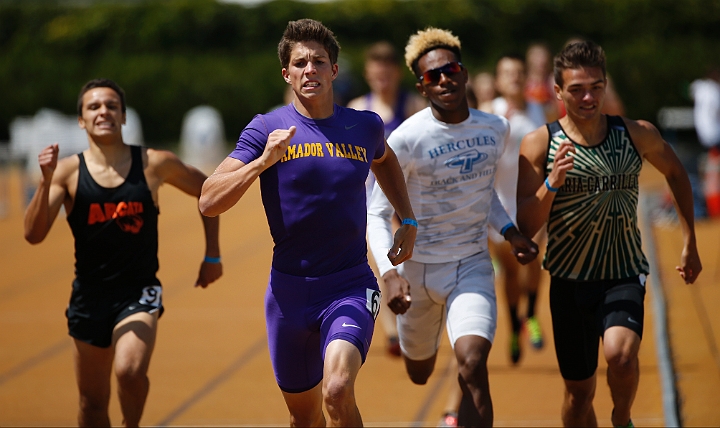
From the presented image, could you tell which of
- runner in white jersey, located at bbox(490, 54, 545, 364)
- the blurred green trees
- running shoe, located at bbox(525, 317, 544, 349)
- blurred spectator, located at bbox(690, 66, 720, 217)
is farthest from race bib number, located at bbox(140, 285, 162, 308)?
the blurred green trees

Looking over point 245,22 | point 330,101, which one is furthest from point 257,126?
point 245,22

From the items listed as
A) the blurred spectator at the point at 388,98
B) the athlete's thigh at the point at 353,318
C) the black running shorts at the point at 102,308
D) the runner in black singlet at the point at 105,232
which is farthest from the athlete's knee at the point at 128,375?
the blurred spectator at the point at 388,98

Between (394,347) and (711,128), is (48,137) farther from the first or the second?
(394,347)

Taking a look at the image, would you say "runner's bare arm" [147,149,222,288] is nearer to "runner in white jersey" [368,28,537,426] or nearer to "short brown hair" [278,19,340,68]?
"runner in white jersey" [368,28,537,426]

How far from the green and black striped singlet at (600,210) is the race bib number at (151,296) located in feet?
7.95

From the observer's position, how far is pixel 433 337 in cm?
600

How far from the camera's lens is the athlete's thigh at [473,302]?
5.43m

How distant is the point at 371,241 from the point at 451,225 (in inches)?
21.2

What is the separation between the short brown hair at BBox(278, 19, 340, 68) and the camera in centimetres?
483

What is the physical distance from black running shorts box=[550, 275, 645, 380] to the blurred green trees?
88.3 ft

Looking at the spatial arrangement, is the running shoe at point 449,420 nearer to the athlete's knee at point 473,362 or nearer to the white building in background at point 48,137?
the athlete's knee at point 473,362

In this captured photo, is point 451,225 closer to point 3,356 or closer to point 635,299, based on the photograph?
point 635,299

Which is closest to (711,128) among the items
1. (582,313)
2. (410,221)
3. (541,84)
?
(541,84)

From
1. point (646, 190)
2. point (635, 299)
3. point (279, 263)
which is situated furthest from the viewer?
point (646, 190)
